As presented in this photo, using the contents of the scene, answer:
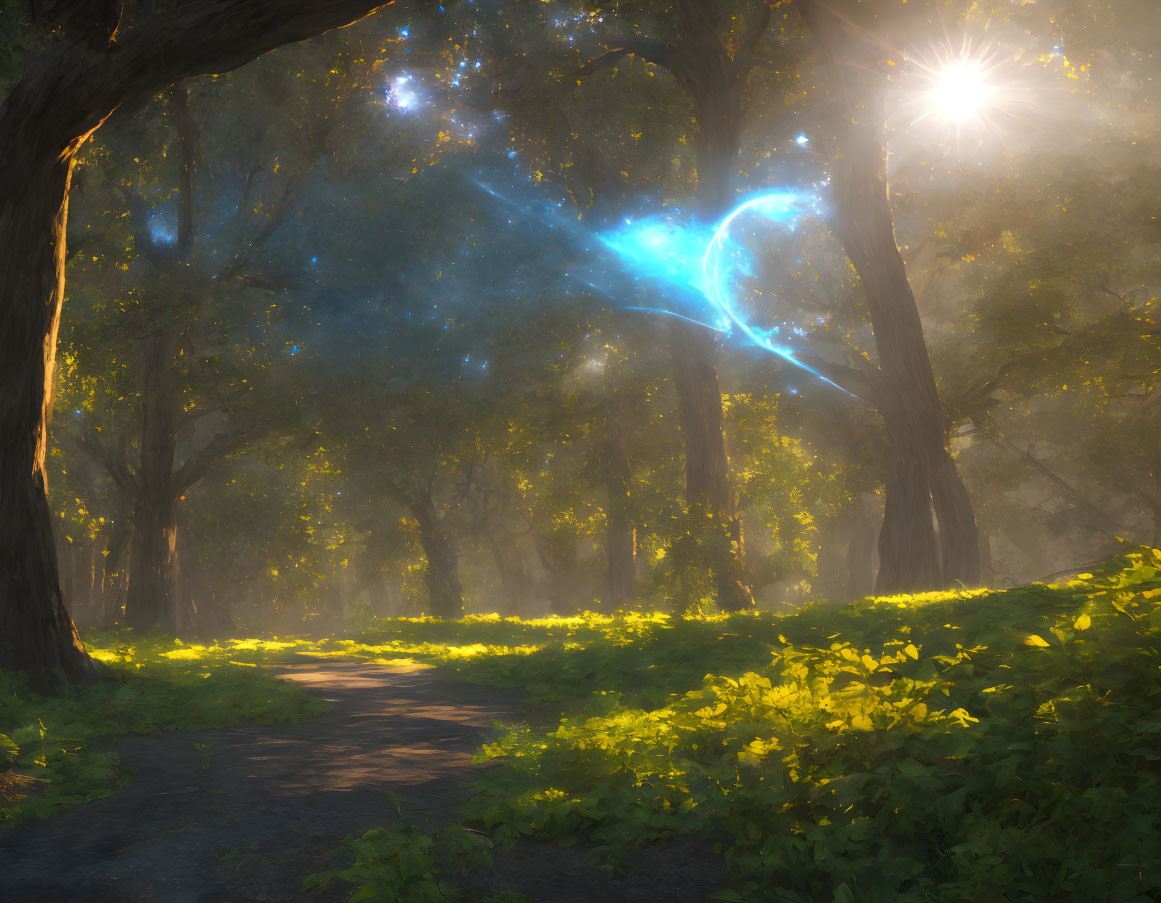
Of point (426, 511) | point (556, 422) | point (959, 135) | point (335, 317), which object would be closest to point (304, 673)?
point (335, 317)

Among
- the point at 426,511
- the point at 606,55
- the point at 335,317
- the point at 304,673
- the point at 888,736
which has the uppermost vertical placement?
the point at 606,55

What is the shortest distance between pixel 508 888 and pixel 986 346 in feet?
83.7

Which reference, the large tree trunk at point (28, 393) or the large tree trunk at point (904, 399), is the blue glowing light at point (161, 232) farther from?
the large tree trunk at point (904, 399)

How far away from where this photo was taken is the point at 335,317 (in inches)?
928

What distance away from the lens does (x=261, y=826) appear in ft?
14.8

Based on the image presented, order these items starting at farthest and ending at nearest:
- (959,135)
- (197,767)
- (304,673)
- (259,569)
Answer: (259,569) < (959,135) < (304,673) < (197,767)

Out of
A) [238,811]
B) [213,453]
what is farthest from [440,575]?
[238,811]

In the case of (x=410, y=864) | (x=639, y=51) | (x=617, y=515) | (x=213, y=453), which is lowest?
(x=410, y=864)

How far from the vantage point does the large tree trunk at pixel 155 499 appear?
73.8 ft

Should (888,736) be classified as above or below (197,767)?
above

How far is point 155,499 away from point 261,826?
20.9 m

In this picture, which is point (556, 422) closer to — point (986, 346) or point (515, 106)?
point (515, 106)

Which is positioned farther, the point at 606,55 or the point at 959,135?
the point at 959,135

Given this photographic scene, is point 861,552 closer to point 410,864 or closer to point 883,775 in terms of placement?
point 883,775
